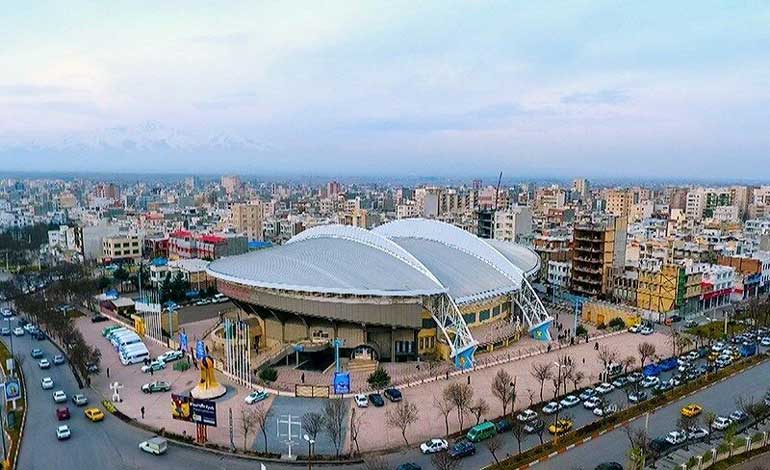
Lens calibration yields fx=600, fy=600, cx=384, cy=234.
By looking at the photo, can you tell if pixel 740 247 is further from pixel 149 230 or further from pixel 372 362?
pixel 149 230

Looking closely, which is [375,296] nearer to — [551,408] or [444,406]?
[444,406]

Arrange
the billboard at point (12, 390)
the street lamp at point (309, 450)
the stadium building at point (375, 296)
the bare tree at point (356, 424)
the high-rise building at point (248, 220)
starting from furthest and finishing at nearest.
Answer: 1. the high-rise building at point (248, 220)
2. the stadium building at point (375, 296)
3. the billboard at point (12, 390)
4. the bare tree at point (356, 424)
5. the street lamp at point (309, 450)

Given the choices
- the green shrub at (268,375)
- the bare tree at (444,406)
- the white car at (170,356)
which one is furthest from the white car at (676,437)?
the white car at (170,356)

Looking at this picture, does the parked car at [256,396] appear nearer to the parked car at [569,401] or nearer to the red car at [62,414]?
the red car at [62,414]

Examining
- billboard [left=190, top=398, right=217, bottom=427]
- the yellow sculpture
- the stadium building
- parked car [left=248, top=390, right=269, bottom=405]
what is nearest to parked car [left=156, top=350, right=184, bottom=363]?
the stadium building

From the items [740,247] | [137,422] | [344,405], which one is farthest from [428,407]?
[740,247]
